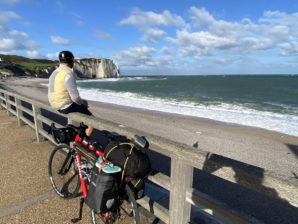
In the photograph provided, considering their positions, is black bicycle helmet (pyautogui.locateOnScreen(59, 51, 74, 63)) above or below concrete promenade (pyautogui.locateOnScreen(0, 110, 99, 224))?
above

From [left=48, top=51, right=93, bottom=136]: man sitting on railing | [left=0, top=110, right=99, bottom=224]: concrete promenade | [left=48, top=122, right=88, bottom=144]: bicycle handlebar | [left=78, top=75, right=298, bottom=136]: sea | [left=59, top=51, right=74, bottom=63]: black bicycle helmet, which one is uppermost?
[left=59, top=51, right=74, bottom=63]: black bicycle helmet

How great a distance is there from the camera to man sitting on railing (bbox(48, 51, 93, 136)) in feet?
11.7

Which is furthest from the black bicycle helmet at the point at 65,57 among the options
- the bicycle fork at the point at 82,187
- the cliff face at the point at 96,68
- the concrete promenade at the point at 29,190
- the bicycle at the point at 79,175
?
the cliff face at the point at 96,68

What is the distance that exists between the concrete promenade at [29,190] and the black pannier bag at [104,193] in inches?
45.3

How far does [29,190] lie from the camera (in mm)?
3561

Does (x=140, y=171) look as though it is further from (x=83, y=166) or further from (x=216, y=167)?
(x=83, y=166)

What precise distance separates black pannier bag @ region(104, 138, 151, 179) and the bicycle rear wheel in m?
1.58

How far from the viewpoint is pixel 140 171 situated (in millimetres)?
1974

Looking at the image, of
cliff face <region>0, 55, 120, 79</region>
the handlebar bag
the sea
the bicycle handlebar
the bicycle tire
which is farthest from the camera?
cliff face <region>0, 55, 120, 79</region>

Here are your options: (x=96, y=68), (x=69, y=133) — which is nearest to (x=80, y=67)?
(x=96, y=68)

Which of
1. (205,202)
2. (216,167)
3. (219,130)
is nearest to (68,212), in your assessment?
(205,202)

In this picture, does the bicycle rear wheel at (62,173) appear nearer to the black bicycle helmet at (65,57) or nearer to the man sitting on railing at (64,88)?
the man sitting on railing at (64,88)

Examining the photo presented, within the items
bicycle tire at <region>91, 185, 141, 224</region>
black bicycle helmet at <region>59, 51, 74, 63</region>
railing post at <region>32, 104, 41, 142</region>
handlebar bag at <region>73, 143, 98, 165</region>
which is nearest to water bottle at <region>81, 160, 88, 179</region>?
handlebar bag at <region>73, 143, 98, 165</region>

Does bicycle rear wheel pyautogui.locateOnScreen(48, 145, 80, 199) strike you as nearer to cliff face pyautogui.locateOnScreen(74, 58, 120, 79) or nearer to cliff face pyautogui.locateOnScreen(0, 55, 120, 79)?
cliff face pyautogui.locateOnScreen(0, 55, 120, 79)
